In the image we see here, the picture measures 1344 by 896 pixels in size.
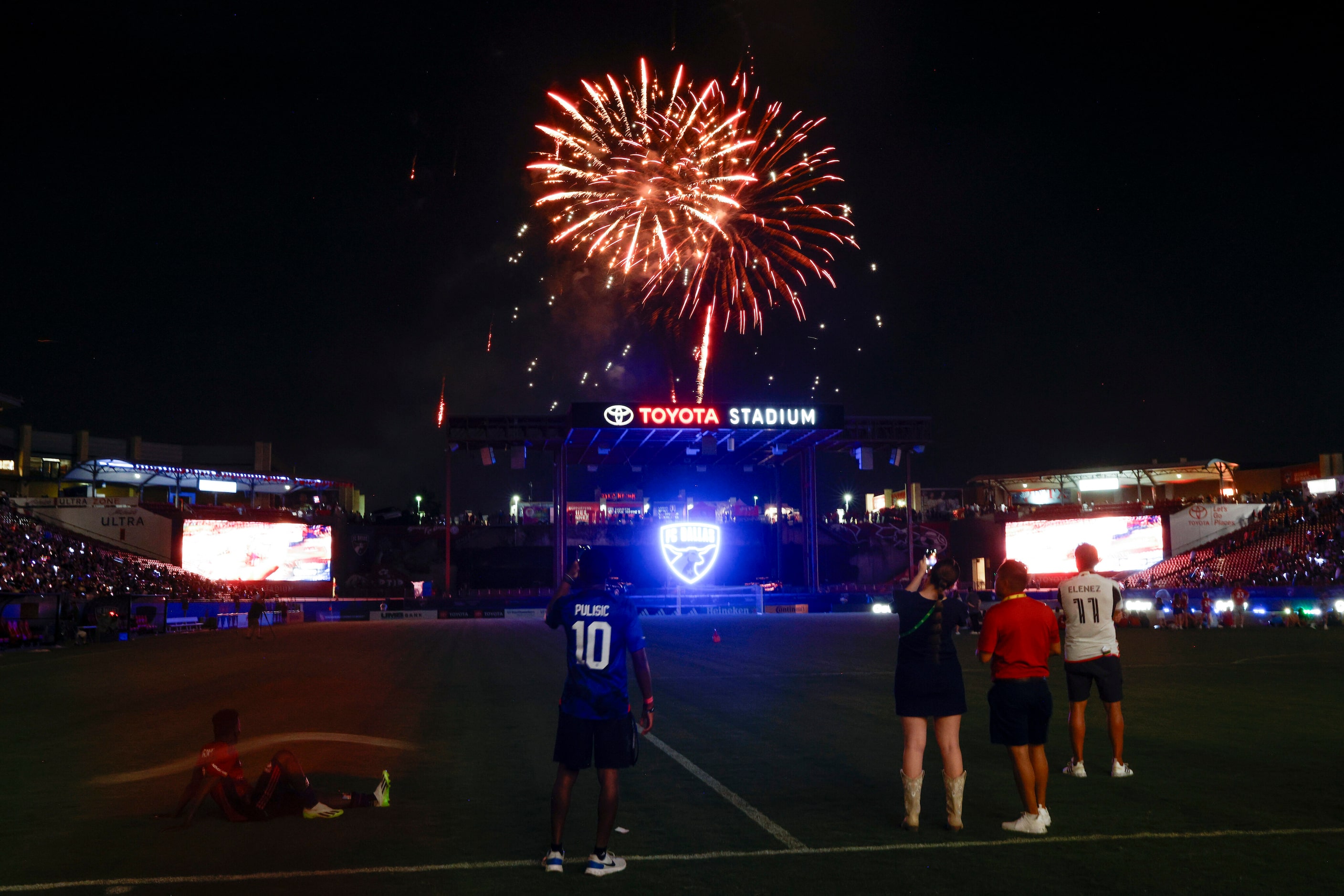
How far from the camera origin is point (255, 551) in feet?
189

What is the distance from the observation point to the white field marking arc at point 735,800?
6.69m

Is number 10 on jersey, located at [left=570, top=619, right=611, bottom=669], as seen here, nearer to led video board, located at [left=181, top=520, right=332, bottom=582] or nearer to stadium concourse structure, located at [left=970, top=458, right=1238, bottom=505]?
led video board, located at [left=181, top=520, right=332, bottom=582]

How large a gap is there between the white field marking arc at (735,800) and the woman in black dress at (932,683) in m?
0.88

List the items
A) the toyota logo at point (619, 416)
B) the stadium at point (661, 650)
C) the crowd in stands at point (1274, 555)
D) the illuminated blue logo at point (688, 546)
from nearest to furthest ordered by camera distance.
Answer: the stadium at point (661, 650) < the crowd in stands at point (1274, 555) < the toyota logo at point (619, 416) < the illuminated blue logo at point (688, 546)

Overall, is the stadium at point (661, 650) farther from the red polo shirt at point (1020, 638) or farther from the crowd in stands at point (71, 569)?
the red polo shirt at point (1020, 638)

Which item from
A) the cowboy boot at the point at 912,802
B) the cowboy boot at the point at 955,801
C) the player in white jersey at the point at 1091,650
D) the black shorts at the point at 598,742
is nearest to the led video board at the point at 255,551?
the player in white jersey at the point at 1091,650

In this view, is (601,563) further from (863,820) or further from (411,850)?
(863,820)

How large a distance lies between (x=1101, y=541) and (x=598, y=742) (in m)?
59.4

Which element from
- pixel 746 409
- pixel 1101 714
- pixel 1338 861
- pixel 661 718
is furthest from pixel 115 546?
pixel 1338 861

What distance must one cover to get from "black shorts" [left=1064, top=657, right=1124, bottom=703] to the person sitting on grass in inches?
246

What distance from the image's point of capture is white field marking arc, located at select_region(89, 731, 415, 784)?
922 centimetres

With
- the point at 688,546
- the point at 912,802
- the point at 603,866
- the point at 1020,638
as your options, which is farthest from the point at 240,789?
the point at 688,546

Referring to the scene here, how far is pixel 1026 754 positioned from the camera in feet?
22.1

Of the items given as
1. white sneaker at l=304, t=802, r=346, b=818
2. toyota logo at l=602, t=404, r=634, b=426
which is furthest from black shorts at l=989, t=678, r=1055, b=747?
toyota logo at l=602, t=404, r=634, b=426
